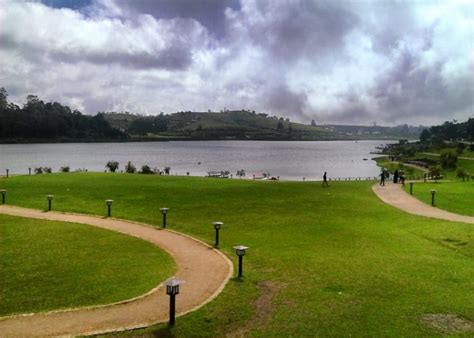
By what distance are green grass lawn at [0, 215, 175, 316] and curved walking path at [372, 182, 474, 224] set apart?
1879 centimetres

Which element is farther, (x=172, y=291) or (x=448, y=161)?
(x=448, y=161)

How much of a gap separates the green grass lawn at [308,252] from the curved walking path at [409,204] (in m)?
1.42

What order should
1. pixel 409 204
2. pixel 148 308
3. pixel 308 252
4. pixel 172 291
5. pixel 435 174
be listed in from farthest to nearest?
pixel 435 174 < pixel 409 204 < pixel 308 252 < pixel 148 308 < pixel 172 291

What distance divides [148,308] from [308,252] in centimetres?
848

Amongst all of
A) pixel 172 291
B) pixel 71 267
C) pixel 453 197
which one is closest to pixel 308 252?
pixel 172 291

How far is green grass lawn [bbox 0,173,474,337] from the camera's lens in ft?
40.5

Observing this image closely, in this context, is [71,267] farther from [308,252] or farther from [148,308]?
[308,252]

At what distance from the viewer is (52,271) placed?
51.5ft

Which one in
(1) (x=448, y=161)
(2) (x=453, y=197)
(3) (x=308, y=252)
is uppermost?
(1) (x=448, y=161)

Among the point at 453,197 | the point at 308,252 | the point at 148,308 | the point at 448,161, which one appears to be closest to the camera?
the point at 148,308

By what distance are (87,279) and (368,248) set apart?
11926 millimetres

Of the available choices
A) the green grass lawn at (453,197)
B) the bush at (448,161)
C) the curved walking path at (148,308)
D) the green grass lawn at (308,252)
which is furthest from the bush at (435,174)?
the curved walking path at (148,308)

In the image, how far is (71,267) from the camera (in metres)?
16.2

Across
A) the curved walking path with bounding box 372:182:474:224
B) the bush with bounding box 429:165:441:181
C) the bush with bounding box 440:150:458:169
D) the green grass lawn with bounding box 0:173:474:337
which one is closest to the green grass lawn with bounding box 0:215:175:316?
the green grass lawn with bounding box 0:173:474:337
